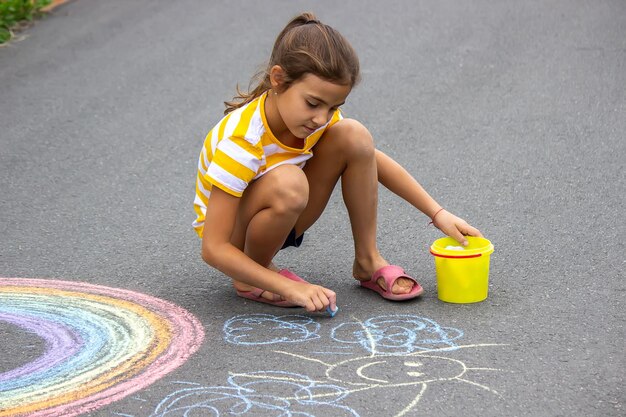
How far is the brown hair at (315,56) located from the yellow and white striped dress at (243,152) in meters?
0.17

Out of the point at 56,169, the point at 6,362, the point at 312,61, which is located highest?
the point at 312,61

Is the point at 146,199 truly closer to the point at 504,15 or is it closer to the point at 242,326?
the point at 242,326

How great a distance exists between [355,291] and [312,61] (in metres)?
0.93

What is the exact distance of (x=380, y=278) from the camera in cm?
354

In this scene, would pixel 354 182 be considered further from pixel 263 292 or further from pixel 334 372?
pixel 334 372

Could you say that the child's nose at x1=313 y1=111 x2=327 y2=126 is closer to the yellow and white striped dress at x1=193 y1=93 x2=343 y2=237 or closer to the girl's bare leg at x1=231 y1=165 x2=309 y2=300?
the yellow and white striped dress at x1=193 y1=93 x2=343 y2=237

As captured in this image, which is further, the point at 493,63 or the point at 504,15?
the point at 504,15

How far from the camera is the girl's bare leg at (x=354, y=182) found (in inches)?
136

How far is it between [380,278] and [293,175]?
0.54 metres

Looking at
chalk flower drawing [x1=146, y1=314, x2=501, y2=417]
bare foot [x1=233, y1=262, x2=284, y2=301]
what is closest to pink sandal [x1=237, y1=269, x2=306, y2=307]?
bare foot [x1=233, y1=262, x2=284, y2=301]

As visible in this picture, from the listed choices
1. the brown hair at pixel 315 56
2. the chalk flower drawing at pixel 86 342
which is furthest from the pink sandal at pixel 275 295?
the brown hair at pixel 315 56

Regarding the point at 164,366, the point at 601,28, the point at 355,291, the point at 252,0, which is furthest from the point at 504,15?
the point at 164,366

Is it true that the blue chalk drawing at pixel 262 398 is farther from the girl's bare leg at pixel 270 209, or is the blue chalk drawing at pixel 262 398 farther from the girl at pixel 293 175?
the girl's bare leg at pixel 270 209

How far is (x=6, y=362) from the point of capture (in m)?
3.08
